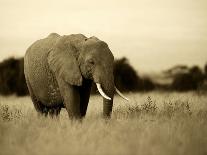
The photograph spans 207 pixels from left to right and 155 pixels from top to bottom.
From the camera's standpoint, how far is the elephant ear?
1338 centimetres

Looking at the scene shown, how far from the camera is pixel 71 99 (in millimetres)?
13391

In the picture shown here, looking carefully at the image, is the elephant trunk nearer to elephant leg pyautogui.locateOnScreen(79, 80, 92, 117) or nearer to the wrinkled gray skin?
the wrinkled gray skin

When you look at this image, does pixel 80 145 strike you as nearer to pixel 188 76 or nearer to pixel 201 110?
pixel 201 110

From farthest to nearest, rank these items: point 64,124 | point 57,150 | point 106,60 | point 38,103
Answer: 1. point 38,103
2. point 106,60
3. point 64,124
4. point 57,150

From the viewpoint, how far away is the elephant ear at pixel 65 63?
1338 centimetres

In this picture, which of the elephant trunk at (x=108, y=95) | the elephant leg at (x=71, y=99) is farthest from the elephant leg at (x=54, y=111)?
the elephant trunk at (x=108, y=95)

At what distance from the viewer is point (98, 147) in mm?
9352

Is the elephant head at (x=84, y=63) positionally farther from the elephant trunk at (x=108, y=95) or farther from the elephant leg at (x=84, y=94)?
the elephant leg at (x=84, y=94)

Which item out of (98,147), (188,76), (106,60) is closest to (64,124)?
(106,60)

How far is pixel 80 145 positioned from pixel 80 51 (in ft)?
14.2

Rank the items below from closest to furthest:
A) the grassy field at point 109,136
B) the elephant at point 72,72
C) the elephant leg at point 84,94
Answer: the grassy field at point 109,136 → the elephant at point 72,72 → the elephant leg at point 84,94

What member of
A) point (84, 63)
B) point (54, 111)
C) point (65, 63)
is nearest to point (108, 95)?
point (84, 63)

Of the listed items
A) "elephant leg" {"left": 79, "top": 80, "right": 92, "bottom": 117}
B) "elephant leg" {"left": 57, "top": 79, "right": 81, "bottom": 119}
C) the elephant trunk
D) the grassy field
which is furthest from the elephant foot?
the elephant trunk

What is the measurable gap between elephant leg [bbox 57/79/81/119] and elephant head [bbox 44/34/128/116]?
13 cm
